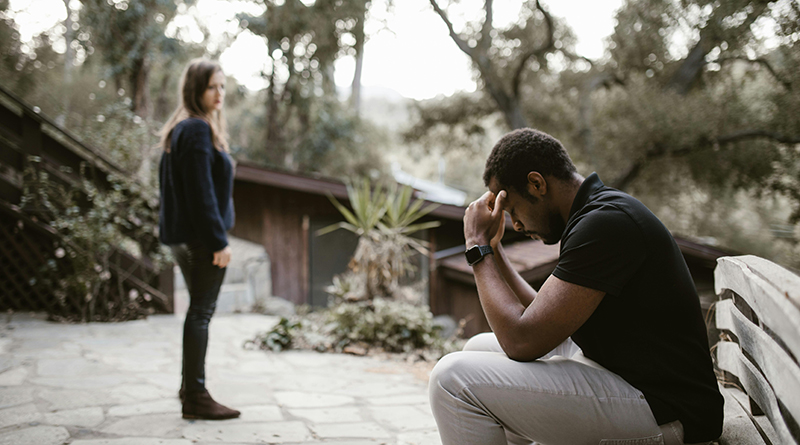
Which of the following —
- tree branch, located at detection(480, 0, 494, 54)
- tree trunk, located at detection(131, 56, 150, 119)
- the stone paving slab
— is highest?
tree branch, located at detection(480, 0, 494, 54)

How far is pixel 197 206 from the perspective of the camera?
8.54ft

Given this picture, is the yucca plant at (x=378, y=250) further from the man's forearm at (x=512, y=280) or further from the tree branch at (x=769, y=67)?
the tree branch at (x=769, y=67)

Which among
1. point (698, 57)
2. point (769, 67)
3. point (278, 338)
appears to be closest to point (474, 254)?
point (278, 338)

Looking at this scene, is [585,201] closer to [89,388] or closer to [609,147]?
[89,388]

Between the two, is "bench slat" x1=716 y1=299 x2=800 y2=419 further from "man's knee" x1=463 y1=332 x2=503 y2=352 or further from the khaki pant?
"man's knee" x1=463 y1=332 x2=503 y2=352

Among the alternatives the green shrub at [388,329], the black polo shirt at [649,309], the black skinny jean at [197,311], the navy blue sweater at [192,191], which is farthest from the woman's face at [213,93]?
→ the green shrub at [388,329]

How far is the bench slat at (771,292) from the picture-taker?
111 cm

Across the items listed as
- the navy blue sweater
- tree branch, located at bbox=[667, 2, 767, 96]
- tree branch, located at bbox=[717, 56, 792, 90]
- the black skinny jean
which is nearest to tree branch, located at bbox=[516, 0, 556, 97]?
tree branch, located at bbox=[667, 2, 767, 96]

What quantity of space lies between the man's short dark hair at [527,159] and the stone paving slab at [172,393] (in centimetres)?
142

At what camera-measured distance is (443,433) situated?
1658 mm

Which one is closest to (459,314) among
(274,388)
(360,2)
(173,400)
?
(274,388)

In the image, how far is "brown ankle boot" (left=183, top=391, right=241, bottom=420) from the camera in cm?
267

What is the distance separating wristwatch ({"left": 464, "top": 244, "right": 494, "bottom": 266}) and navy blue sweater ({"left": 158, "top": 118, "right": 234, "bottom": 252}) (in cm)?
138

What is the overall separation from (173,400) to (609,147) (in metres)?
11.2
